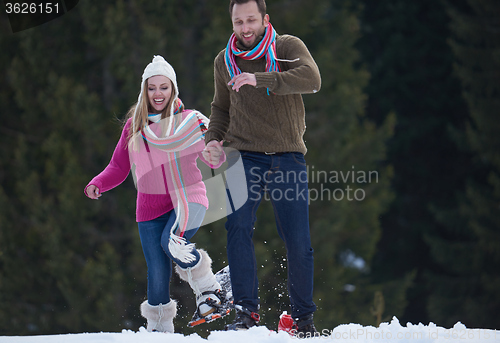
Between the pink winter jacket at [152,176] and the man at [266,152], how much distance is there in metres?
0.34

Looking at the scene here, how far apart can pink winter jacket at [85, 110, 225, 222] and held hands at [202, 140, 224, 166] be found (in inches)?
7.9

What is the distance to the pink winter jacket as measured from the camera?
347 cm

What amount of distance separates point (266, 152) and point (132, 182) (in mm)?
6748

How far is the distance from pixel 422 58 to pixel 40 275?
9374mm

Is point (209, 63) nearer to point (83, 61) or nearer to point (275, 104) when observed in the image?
point (83, 61)

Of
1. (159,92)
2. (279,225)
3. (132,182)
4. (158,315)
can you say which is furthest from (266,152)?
(132,182)

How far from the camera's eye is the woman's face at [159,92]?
11.7 feet

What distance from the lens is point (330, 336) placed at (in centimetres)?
306

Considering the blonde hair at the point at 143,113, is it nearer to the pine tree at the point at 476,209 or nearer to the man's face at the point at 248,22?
the man's face at the point at 248,22

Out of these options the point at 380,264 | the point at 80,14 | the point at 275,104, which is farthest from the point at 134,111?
the point at 380,264

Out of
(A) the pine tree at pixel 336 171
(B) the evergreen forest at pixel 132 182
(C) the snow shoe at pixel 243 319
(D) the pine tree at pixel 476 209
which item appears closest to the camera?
(C) the snow shoe at pixel 243 319

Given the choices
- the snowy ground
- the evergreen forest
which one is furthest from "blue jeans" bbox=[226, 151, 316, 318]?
the evergreen forest

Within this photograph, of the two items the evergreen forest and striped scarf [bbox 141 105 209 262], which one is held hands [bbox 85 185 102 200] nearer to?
striped scarf [bbox 141 105 209 262]

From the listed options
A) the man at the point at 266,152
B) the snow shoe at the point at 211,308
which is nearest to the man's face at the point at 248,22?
the man at the point at 266,152
